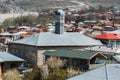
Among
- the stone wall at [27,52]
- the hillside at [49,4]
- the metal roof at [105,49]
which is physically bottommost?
the hillside at [49,4]

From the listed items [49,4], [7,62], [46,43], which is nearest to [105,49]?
[46,43]

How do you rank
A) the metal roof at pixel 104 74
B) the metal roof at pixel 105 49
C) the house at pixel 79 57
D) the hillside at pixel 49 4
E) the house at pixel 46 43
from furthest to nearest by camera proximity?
the hillside at pixel 49 4, the house at pixel 46 43, the metal roof at pixel 105 49, the house at pixel 79 57, the metal roof at pixel 104 74

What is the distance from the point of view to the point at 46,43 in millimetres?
22297

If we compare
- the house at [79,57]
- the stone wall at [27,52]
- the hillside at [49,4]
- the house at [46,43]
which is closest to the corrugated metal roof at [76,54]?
the house at [79,57]

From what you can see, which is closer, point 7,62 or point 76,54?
point 7,62

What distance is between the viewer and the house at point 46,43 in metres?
22.1

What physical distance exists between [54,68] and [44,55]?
5604 millimetres

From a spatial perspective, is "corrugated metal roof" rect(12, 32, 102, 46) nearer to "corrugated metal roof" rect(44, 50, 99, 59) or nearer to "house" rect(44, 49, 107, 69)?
"corrugated metal roof" rect(44, 50, 99, 59)

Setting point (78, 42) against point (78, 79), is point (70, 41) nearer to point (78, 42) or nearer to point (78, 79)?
point (78, 42)

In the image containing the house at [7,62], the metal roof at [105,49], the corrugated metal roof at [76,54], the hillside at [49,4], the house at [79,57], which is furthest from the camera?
the hillside at [49,4]

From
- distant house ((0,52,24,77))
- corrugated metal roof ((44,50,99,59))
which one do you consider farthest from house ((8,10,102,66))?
distant house ((0,52,24,77))

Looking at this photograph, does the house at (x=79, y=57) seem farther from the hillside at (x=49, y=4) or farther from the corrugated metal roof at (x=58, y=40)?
the hillside at (x=49, y=4)

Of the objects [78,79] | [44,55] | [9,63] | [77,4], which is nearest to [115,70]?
[78,79]

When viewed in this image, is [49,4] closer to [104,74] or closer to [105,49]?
[105,49]
